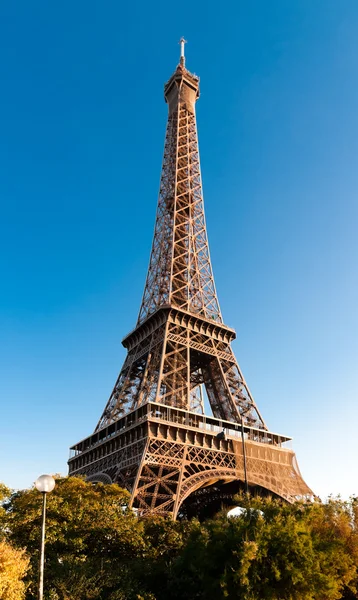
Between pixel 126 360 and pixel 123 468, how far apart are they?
16120 millimetres

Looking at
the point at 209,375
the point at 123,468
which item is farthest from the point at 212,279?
the point at 123,468

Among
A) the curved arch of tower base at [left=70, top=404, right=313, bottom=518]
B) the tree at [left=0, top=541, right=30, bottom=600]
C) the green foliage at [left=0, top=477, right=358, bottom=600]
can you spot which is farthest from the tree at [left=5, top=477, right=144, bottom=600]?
the curved arch of tower base at [left=70, top=404, right=313, bottom=518]

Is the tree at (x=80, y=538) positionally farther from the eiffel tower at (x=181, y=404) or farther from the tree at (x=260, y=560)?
the eiffel tower at (x=181, y=404)

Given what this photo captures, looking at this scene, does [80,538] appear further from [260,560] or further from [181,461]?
[181,461]

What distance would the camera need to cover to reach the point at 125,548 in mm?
23109

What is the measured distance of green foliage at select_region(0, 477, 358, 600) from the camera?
57.7 ft

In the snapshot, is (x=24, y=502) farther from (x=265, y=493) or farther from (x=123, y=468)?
(x=265, y=493)

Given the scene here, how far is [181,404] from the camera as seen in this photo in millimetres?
42625

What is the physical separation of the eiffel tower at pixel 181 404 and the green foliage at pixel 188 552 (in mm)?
7187

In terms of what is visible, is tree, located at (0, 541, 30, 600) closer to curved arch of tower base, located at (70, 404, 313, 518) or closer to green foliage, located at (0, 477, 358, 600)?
green foliage, located at (0, 477, 358, 600)

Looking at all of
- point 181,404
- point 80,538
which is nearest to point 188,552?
point 80,538

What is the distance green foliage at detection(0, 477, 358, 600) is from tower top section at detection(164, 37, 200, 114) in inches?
2117

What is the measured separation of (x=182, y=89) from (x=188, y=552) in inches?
2342

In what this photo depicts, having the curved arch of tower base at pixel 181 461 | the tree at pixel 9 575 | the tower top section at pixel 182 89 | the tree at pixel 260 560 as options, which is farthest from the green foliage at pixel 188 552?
the tower top section at pixel 182 89
